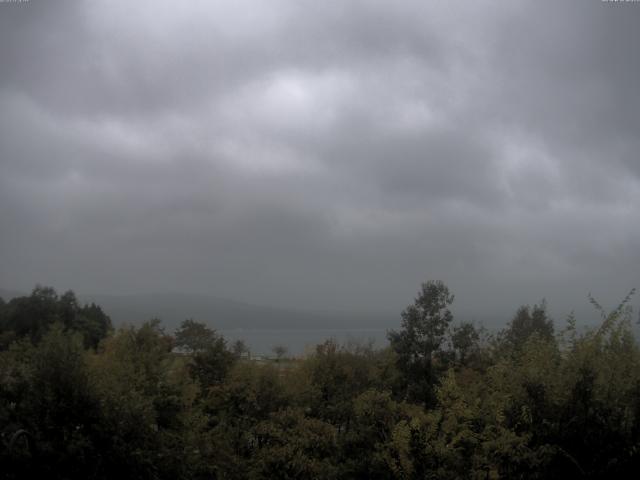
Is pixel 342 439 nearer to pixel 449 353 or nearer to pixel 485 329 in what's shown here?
pixel 449 353

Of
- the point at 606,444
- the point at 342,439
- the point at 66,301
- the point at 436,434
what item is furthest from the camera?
the point at 66,301

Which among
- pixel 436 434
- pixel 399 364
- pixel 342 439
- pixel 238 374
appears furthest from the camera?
pixel 399 364

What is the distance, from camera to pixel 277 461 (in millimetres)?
18516

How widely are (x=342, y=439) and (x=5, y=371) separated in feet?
30.0

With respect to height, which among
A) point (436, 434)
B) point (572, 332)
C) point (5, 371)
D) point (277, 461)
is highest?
point (572, 332)

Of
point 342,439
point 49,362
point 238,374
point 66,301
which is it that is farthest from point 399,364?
point 66,301

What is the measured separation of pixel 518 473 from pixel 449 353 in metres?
20.4

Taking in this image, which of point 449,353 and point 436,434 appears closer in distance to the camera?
point 436,434

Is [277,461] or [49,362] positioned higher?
[49,362]

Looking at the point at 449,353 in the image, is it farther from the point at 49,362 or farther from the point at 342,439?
the point at 49,362

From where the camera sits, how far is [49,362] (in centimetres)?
1471

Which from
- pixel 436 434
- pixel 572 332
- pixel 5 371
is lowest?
pixel 436 434

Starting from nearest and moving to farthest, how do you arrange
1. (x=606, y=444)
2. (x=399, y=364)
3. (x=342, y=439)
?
(x=606, y=444)
(x=342, y=439)
(x=399, y=364)

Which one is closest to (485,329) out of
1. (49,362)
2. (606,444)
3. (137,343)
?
(137,343)
